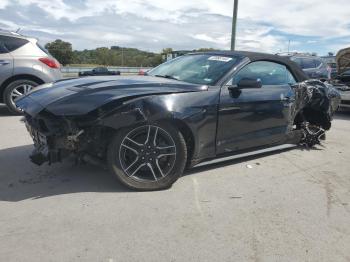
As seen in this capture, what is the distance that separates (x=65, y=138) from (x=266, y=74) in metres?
2.70

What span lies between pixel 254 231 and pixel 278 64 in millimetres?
2750

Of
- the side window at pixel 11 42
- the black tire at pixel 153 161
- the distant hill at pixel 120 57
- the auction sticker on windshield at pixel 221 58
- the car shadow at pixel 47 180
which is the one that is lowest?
the car shadow at pixel 47 180

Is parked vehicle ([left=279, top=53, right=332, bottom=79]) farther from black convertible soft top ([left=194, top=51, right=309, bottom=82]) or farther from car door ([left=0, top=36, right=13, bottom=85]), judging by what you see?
car door ([left=0, top=36, right=13, bottom=85])

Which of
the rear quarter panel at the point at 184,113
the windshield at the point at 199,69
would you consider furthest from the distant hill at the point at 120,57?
the rear quarter panel at the point at 184,113

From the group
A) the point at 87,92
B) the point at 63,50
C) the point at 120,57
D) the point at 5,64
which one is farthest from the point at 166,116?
the point at 120,57

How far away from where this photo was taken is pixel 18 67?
25.1 feet

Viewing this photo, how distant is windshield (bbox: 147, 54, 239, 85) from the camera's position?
4273 mm

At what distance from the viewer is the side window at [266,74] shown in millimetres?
4414

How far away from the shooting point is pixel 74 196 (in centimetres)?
358

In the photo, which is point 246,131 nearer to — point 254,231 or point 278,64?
point 278,64

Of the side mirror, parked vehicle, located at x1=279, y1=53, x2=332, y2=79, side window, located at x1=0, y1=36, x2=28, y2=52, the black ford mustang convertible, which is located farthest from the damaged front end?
parked vehicle, located at x1=279, y1=53, x2=332, y2=79

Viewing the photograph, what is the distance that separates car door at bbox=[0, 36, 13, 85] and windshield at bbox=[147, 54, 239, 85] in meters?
3.92

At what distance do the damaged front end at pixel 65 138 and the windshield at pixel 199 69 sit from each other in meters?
1.36

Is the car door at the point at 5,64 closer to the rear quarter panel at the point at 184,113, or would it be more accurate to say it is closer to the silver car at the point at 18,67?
the silver car at the point at 18,67
